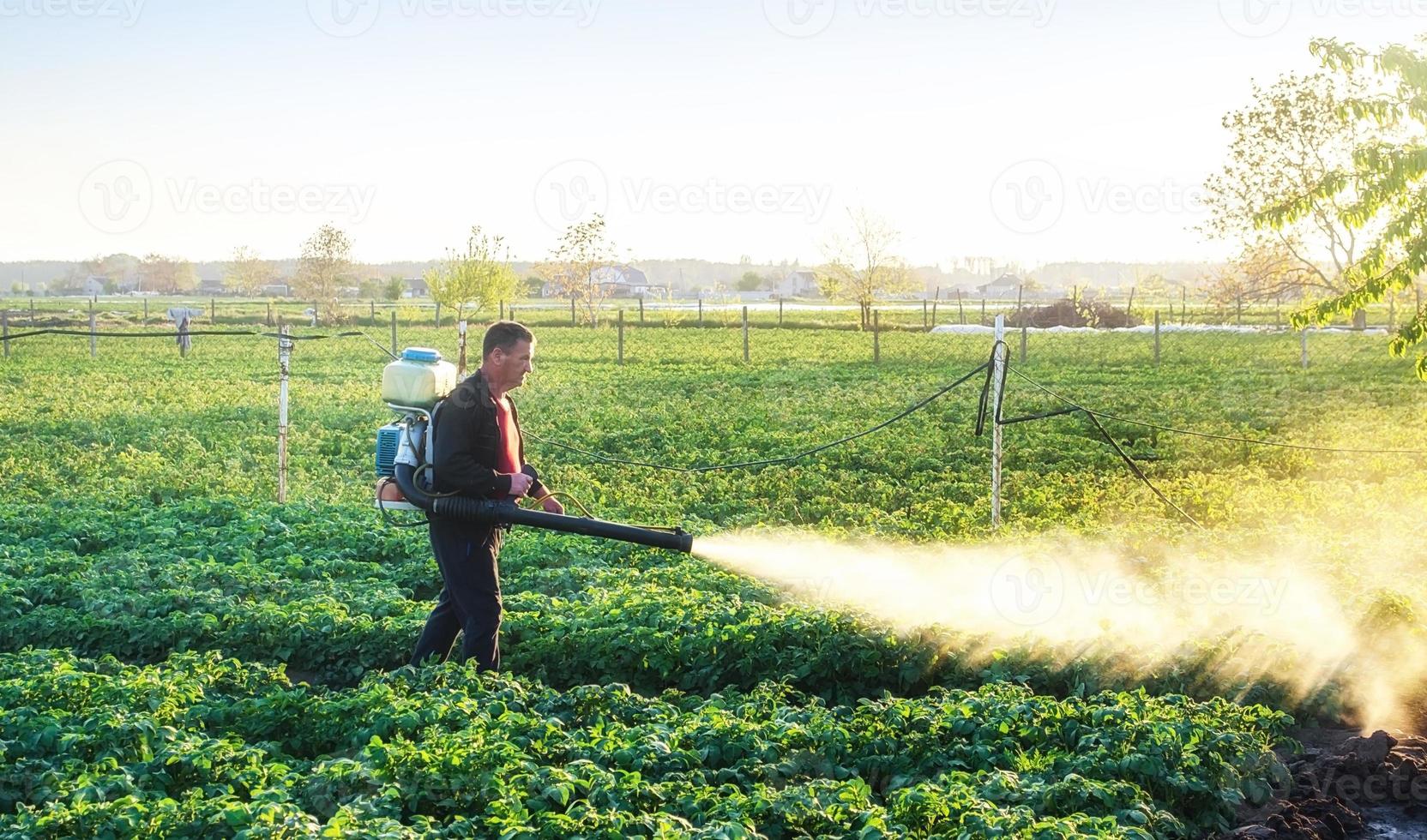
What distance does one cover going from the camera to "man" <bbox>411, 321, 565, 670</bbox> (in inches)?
274

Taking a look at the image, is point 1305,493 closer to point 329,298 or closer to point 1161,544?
point 1161,544

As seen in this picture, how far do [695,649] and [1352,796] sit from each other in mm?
3703

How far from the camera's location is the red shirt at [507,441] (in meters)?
7.19

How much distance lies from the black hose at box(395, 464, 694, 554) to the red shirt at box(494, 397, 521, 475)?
0.85 feet

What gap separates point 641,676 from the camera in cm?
793

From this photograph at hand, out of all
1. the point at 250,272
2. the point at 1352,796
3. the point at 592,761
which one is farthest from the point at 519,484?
the point at 250,272

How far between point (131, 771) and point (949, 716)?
3.83 meters

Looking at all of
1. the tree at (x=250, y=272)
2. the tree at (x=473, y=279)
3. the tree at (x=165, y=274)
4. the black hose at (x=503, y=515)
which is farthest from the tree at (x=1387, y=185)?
the tree at (x=165, y=274)

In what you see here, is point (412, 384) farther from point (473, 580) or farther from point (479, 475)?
point (473, 580)

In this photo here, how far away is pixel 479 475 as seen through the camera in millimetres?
6965

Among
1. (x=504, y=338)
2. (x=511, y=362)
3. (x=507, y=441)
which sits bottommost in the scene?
(x=507, y=441)

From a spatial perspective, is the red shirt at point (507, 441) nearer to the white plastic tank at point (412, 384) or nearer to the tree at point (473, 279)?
the white plastic tank at point (412, 384)

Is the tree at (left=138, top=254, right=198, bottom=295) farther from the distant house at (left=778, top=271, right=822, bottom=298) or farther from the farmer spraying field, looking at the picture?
the farmer spraying field

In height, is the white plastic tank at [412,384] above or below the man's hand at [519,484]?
above
